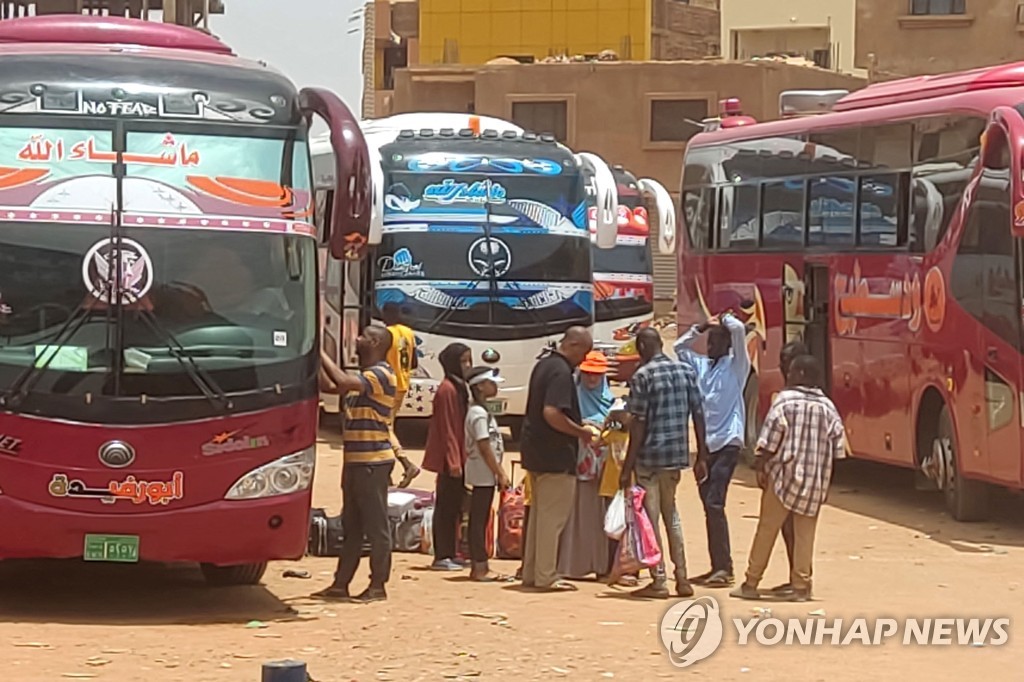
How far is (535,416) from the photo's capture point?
11867 millimetres

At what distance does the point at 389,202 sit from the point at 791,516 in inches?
366

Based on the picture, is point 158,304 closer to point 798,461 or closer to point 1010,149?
point 798,461

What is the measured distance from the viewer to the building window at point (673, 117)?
4494 centimetres

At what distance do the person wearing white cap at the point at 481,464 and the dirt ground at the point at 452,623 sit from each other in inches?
9.5

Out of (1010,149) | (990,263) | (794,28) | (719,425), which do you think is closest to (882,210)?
(990,263)

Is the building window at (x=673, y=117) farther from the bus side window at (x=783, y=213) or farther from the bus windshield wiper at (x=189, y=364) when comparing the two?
the bus windshield wiper at (x=189, y=364)

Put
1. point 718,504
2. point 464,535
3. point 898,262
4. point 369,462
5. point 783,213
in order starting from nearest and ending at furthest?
point 369,462 < point 718,504 < point 464,535 < point 898,262 < point 783,213

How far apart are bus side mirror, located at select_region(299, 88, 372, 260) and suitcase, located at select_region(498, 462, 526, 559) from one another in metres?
3.11

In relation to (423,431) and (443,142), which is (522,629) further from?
(423,431)

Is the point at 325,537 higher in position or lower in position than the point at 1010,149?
lower

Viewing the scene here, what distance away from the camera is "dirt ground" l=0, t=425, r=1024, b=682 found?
937 cm

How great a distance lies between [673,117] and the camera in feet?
148

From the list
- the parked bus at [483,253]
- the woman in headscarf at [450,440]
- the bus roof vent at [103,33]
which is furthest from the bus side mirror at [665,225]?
the bus roof vent at [103,33]

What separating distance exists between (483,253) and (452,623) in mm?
9779
